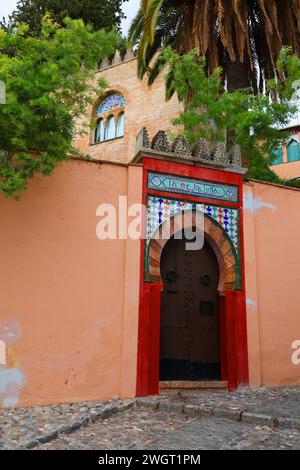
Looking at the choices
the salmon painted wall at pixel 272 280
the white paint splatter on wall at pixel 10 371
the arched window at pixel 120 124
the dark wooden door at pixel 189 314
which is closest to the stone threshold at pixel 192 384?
the dark wooden door at pixel 189 314

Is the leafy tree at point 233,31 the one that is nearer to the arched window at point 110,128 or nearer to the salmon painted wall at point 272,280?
the salmon painted wall at point 272,280

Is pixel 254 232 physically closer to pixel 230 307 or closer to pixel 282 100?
pixel 230 307

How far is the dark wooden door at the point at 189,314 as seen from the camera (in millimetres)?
5824

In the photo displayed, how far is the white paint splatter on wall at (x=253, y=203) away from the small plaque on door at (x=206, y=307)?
162 centimetres

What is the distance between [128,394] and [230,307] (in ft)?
6.35

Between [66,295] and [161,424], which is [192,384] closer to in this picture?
[161,424]

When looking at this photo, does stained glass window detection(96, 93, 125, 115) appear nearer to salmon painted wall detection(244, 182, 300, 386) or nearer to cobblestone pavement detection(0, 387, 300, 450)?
salmon painted wall detection(244, 182, 300, 386)

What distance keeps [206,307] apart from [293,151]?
12.9 meters

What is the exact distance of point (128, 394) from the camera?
17.0 feet

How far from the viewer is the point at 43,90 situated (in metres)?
4.22

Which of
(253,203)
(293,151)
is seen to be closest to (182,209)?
(253,203)

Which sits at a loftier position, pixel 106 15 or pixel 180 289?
pixel 106 15

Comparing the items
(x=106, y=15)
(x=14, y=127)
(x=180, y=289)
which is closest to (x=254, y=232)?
(x=180, y=289)
